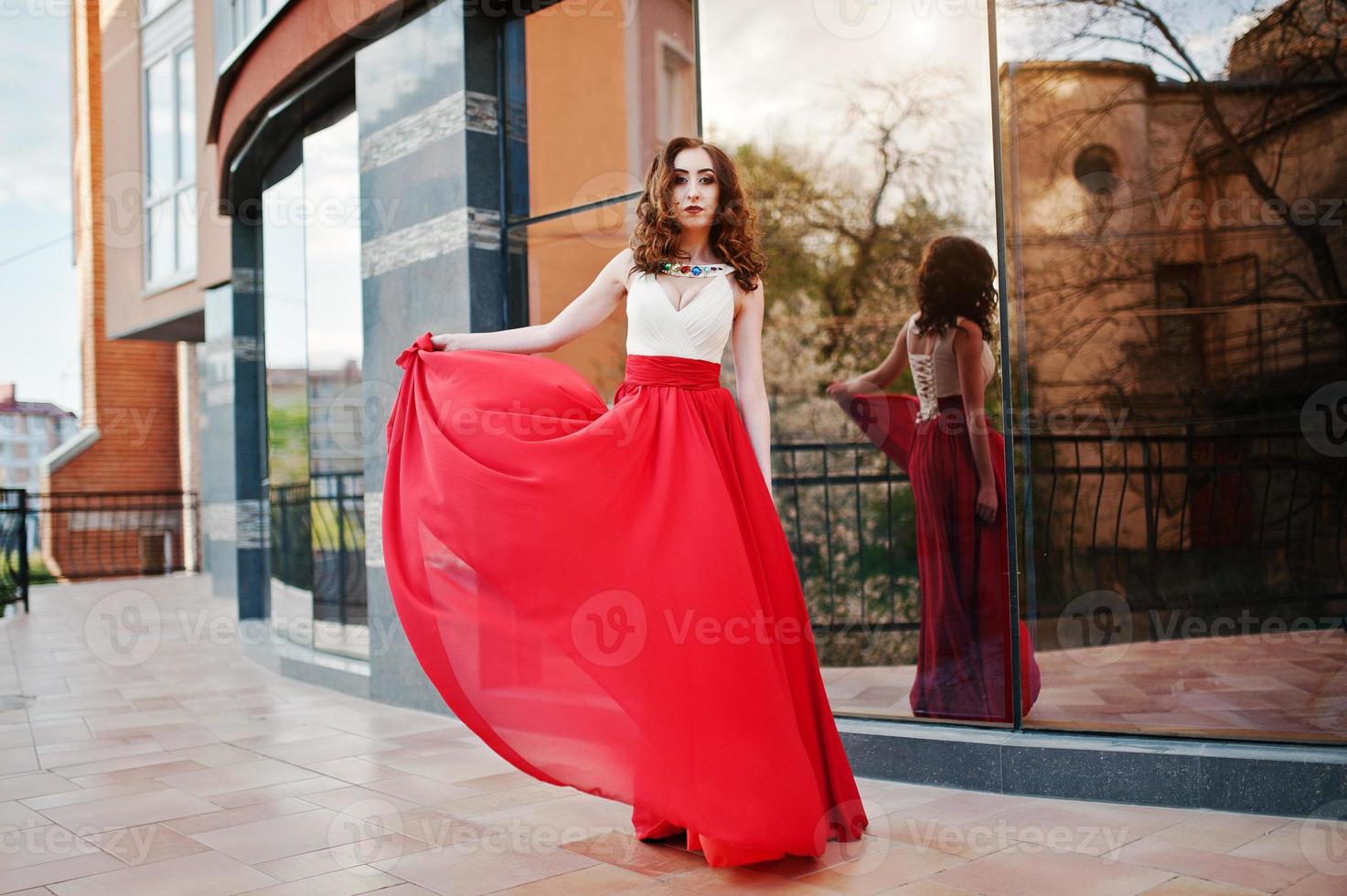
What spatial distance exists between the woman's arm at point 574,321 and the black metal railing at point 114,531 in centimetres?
1475

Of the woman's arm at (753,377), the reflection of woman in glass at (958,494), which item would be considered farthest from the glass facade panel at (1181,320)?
the woman's arm at (753,377)

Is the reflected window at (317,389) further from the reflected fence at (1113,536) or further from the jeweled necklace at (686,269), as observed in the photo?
the jeweled necklace at (686,269)

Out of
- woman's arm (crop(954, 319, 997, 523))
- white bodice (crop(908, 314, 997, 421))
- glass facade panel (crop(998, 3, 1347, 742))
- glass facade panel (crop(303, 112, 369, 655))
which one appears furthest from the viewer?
glass facade panel (crop(303, 112, 369, 655))

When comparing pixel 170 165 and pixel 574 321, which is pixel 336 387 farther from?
pixel 170 165

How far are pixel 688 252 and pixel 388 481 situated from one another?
1.17 m

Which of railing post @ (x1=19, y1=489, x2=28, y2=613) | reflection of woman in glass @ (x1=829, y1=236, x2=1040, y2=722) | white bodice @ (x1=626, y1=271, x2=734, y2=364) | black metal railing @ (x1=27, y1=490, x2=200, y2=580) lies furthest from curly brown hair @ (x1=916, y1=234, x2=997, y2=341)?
black metal railing @ (x1=27, y1=490, x2=200, y2=580)

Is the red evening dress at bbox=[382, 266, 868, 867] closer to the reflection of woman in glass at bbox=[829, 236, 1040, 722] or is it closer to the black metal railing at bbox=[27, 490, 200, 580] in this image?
the reflection of woman in glass at bbox=[829, 236, 1040, 722]

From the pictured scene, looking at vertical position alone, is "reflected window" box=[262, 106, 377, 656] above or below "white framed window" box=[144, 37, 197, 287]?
below

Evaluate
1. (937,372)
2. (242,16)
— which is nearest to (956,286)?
(937,372)

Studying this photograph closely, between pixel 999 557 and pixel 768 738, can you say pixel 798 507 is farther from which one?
pixel 768 738

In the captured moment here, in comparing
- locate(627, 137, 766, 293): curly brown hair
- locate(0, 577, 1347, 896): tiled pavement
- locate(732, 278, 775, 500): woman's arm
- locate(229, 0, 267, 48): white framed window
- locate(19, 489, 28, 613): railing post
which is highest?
locate(229, 0, 267, 48): white framed window

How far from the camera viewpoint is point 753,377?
3359 millimetres

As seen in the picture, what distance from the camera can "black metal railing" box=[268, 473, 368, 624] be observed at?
6375mm

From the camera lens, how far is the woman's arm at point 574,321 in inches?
134
